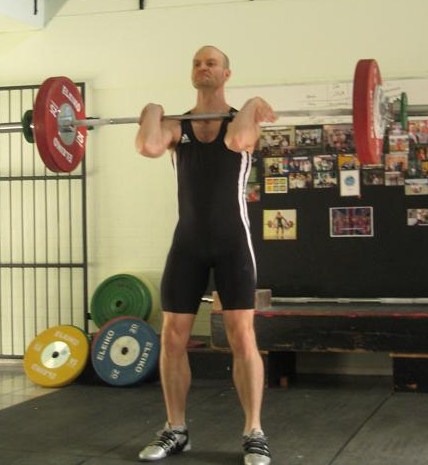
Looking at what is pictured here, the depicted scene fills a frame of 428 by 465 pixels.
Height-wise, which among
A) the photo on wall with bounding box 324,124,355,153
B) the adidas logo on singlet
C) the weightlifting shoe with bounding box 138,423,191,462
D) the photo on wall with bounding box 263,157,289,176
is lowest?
the weightlifting shoe with bounding box 138,423,191,462

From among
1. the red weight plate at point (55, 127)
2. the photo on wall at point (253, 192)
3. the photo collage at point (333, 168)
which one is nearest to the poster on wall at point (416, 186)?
the photo collage at point (333, 168)

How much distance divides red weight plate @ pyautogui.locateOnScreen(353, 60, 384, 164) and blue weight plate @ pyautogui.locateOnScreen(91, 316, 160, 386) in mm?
2332

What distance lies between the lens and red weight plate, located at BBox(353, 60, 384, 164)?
297cm

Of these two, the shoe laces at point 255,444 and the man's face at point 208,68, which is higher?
the man's face at point 208,68

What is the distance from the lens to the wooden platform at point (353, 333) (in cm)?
457

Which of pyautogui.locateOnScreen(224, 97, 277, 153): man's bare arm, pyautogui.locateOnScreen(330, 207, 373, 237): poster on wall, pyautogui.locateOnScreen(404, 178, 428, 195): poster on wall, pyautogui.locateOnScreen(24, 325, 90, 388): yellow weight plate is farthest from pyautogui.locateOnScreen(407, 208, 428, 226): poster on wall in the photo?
pyautogui.locateOnScreen(224, 97, 277, 153): man's bare arm

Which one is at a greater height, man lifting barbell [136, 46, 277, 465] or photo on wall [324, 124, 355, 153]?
photo on wall [324, 124, 355, 153]

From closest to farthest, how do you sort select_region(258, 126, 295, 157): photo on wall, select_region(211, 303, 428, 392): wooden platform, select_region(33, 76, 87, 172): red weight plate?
1. select_region(33, 76, 87, 172): red weight plate
2. select_region(211, 303, 428, 392): wooden platform
3. select_region(258, 126, 295, 157): photo on wall

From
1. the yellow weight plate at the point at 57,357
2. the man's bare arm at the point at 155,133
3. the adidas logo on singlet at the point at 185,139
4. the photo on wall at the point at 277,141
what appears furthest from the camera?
the photo on wall at the point at 277,141

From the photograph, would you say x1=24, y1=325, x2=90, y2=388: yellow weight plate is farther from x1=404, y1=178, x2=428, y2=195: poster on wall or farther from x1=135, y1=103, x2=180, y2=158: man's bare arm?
x1=135, y1=103, x2=180, y2=158: man's bare arm

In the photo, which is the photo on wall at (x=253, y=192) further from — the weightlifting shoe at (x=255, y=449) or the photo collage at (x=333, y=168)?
the weightlifting shoe at (x=255, y=449)

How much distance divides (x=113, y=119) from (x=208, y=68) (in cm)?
46

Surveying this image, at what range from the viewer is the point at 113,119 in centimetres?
333

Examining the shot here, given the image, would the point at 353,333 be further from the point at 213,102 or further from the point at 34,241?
the point at 34,241
